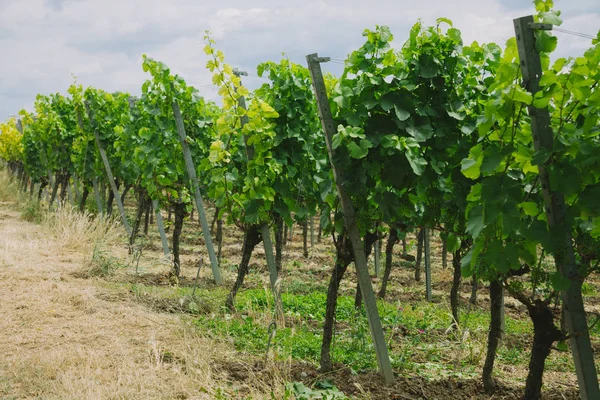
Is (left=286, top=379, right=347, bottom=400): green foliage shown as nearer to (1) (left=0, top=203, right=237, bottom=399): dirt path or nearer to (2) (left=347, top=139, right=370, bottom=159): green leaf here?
(1) (left=0, top=203, right=237, bottom=399): dirt path

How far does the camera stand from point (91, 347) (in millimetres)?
5281

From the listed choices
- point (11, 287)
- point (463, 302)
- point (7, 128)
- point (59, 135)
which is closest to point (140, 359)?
point (11, 287)

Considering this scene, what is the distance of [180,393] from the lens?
413cm

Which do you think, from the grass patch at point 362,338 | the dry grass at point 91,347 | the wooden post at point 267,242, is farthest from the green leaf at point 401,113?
the wooden post at point 267,242

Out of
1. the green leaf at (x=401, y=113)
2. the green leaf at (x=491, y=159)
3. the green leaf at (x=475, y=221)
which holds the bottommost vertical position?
the green leaf at (x=475, y=221)

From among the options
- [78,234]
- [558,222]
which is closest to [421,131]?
[558,222]

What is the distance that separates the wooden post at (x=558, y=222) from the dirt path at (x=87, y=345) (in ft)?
7.63

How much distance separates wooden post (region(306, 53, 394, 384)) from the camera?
4473mm

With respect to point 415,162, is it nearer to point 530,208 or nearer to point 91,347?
point 530,208

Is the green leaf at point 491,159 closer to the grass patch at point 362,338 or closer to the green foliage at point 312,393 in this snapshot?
the green foliage at point 312,393

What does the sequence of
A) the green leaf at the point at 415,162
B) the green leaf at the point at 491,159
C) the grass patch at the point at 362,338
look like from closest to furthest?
the green leaf at the point at 491,159 → the green leaf at the point at 415,162 → the grass patch at the point at 362,338

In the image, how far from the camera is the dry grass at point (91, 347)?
4.18m

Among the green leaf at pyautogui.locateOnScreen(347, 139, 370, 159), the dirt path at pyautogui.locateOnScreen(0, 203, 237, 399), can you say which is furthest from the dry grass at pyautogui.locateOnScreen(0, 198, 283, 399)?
the green leaf at pyautogui.locateOnScreen(347, 139, 370, 159)

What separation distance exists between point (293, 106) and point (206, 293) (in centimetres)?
276
